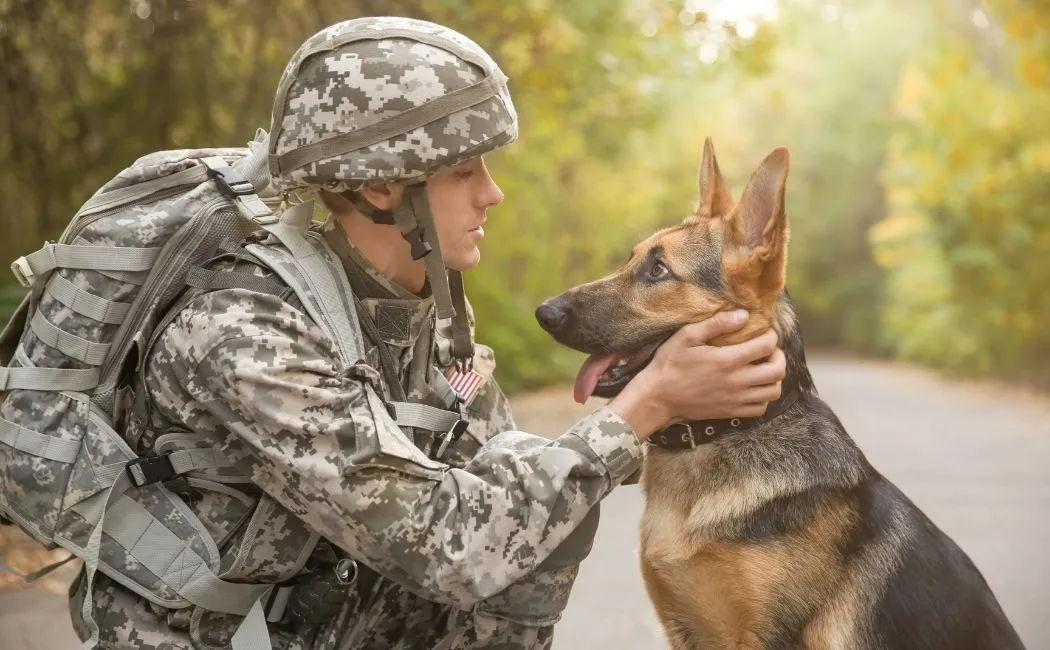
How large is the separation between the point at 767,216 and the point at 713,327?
44 centimetres

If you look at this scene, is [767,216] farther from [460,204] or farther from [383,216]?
[383,216]

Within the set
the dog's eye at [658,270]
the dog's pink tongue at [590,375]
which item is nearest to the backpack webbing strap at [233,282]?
the dog's pink tongue at [590,375]

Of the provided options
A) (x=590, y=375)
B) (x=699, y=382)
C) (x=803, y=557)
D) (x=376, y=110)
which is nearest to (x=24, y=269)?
(x=376, y=110)

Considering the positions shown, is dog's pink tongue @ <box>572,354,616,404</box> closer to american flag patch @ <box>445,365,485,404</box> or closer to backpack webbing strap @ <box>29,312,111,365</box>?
american flag patch @ <box>445,365,485,404</box>

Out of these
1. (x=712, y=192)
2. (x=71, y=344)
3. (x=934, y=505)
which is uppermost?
(x=712, y=192)

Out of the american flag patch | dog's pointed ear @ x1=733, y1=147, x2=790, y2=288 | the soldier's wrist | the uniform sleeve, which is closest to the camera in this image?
the uniform sleeve

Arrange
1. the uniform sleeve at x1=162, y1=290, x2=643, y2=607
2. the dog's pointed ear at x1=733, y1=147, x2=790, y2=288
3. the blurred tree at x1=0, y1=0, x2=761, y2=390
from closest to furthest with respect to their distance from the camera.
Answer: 1. the uniform sleeve at x1=162, y1=290, x2=643, y2=607
2. the dog's pointed ear at x1=733, y1=147, x2=790, y2=288
3. the blurred tree at x1=0, y1=0, x2=761, y2=390

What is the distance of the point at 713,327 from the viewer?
3.10 meters

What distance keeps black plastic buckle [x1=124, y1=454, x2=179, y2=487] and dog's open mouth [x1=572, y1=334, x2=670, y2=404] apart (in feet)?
4.15

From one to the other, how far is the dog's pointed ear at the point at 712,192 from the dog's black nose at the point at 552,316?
68 cm

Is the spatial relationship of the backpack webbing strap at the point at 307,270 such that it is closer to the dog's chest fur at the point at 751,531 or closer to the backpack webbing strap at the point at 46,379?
the backpack webbing strap at the point at 46,379

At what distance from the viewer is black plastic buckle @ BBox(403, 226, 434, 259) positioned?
9.29 ft

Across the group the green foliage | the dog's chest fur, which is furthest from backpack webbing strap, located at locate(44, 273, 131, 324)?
the green foliage

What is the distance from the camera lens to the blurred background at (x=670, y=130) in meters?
9.02
